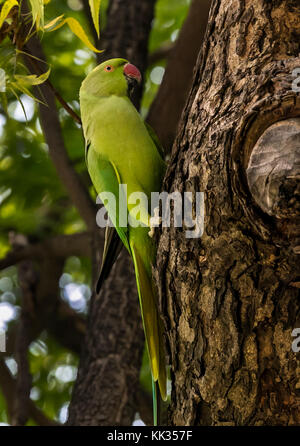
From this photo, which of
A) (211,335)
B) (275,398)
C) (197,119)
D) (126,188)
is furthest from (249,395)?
(126,188)

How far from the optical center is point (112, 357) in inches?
142

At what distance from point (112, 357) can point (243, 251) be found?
2152mm

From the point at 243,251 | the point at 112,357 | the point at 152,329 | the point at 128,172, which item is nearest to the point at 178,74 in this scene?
the point at 128,172

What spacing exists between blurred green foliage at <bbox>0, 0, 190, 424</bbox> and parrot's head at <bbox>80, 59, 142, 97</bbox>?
1.20 metres

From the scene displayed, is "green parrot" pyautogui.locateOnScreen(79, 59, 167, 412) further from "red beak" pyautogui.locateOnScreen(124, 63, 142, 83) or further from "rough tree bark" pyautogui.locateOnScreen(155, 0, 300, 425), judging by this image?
"rough tree bark" pyautogui.locateOnScreen(155, 0, 300, 425)

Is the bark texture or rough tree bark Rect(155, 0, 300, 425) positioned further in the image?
the bark texture

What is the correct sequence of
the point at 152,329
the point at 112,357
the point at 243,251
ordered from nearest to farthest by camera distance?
the point at 243,251 < the point at 152,329 < the point at 112,357

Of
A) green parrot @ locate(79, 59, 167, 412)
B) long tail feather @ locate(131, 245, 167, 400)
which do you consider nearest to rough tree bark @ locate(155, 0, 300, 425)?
long tail feather @ locate(131, 245, 167, 400)

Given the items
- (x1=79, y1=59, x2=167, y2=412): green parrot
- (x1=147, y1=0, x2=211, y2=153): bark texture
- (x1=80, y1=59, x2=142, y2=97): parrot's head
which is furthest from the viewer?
(x1=147, y1=0, x2=211, y2=153): bark texture

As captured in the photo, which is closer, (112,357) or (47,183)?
(112,357)

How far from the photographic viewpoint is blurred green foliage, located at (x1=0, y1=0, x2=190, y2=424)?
4207mm

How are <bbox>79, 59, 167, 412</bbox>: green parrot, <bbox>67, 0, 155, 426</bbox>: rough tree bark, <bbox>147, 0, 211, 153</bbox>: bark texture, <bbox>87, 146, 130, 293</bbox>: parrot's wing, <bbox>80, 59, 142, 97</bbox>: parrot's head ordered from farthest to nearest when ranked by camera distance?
1. <bbox>147, 0, 211, 153</bbox>: bark texture
2. <bbox>67, 0, 155, 426</bbox>: rough tree bark
3. <bbox>80, 59, 142, 97</bbox>: parrot's head
4. <bbox>87, 146, 130, 293</bbox>: parrot's wing
5. <bbox>79, 59, 167, 412</bbox>: green parrot

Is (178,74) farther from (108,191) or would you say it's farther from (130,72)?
(108,191)

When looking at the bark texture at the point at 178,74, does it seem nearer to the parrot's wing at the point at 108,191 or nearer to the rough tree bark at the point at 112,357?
the rough tree bark at the point at 112,357
